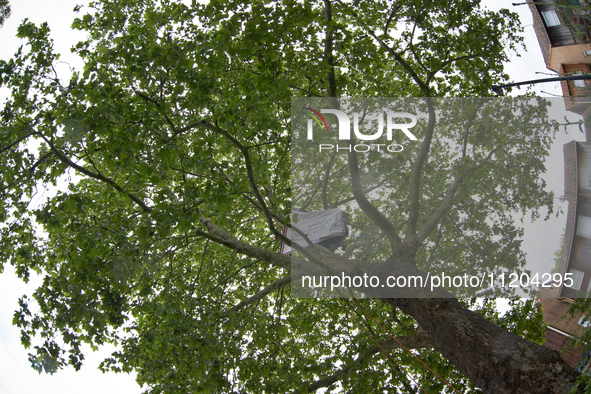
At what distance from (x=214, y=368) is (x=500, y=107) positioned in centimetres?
846

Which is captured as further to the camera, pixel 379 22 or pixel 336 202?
pixel 336 202

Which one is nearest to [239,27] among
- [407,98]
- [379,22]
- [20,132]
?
[20,132]

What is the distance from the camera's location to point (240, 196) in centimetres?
706

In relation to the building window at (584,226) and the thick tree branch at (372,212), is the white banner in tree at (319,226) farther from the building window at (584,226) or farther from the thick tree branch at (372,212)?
the building window at (584,226)

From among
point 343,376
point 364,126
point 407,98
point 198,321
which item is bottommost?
point 343,376

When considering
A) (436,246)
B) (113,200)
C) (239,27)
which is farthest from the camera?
(436,246)

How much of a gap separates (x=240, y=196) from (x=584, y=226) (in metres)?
16.2

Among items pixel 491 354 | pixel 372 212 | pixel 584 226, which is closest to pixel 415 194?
pixel 372 212

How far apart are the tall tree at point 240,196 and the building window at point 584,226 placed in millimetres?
9165

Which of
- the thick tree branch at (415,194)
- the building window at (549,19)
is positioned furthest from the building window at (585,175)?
the thick tree branch at (415,194)

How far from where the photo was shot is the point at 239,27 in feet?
21.3

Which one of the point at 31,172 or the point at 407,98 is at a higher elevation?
the point at 407,98

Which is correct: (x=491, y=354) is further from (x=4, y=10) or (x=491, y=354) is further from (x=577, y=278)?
(x=4, y=10)

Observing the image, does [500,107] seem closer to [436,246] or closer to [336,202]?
[436,246]
